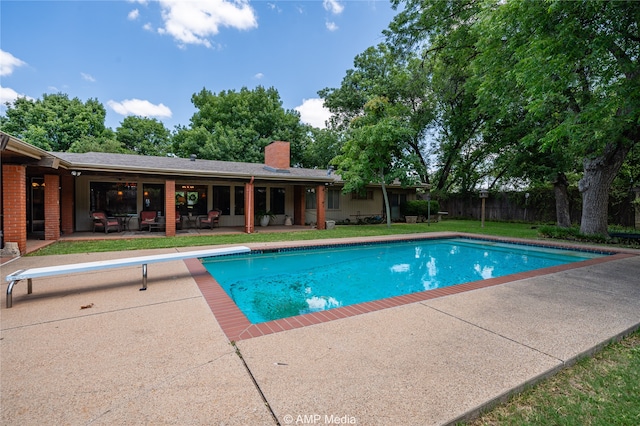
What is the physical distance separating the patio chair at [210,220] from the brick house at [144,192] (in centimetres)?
70

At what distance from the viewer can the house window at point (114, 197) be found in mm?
11914

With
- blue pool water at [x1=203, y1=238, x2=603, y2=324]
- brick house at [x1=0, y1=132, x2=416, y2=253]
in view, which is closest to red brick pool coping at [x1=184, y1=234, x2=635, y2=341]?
blue pool water at [x1=203, y1=238, x2=603, y2=324]

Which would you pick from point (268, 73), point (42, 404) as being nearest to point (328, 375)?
point (42, 404)

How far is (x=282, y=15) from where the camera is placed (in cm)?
1525

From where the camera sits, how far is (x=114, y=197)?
12188 millimetres

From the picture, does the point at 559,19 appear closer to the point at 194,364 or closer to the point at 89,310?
the point at 194,364

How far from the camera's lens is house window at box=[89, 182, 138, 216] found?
39.1ft

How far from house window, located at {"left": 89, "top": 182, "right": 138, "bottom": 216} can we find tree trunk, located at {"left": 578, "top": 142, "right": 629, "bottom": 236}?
17224 millimetres

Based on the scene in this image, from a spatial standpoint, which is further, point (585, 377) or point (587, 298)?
point (587, 298)

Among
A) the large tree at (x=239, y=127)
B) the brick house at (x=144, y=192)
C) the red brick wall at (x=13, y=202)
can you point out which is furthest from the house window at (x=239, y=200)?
the large tree at (x=239, y=127)

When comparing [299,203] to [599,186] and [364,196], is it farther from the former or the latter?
[599,186]

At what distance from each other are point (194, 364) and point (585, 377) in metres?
3.18

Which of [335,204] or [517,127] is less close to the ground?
[517,127]

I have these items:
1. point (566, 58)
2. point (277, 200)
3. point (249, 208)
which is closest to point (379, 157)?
point (277, 200)
